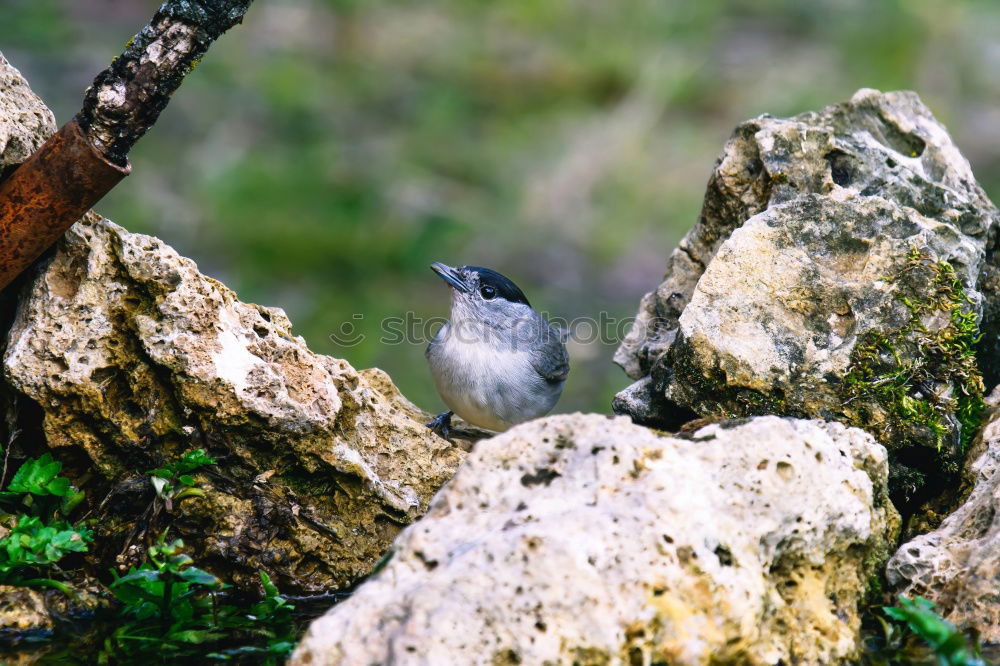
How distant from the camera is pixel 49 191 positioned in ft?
13.1

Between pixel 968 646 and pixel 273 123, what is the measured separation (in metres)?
9.67

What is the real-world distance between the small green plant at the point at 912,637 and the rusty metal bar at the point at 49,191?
128 inches

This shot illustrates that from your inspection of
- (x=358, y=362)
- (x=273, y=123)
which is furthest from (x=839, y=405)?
(x=273, y=123)

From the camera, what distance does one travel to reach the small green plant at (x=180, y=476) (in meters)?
Answer: 4.02

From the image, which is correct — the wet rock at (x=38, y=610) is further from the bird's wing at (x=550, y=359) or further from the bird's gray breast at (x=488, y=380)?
the bird's wing at (x=550, y=359)

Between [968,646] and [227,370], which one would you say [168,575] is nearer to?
[227,370]

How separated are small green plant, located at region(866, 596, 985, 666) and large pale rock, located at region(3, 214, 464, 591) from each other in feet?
6.53

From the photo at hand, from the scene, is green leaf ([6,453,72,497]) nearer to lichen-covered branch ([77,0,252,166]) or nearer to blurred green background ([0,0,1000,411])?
lichen-covered branch ([77,0,252,166])

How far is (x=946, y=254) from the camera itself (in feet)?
14.3

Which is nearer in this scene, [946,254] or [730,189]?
[946,254]

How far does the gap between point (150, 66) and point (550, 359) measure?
11.3 feet

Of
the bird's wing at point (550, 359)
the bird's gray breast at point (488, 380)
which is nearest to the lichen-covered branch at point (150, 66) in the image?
the bird's gray breast at point (488, 380)

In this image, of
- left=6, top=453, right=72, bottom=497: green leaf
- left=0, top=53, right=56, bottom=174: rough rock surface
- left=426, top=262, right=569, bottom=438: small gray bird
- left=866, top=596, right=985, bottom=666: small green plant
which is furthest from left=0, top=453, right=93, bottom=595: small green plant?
left=866, top=596, right=985, bottom=666: small green plant

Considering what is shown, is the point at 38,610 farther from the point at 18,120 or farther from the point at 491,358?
the point at 491,358
